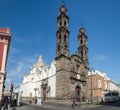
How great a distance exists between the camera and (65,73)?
39.1m

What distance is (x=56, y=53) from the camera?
4162 cm

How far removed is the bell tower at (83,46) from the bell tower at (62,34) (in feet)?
23.8

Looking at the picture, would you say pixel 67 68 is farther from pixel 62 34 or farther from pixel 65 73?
pixel 62 34

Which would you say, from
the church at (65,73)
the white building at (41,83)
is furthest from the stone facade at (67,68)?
the white building at (41,83)

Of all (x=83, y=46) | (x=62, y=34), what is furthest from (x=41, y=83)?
(x=62, y=34)

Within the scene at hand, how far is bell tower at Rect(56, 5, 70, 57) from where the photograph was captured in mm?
40375

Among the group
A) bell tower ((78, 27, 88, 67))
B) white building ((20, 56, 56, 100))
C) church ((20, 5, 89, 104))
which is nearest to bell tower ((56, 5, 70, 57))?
church ((20, 5, 89, 104))

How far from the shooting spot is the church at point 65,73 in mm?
38781

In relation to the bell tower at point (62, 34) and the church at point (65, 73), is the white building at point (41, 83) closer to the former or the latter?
the church at point (65, 73)

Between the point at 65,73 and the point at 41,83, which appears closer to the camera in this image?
the point at 65,73

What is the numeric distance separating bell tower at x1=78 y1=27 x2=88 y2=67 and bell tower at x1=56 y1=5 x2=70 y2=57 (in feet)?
23.8

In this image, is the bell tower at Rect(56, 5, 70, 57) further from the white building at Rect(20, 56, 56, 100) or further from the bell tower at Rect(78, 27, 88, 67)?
the bell tower at Rect(78, 27, 88, 67)

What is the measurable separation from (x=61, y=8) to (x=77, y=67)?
1588 centimetres

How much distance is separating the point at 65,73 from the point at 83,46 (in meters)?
12.6
